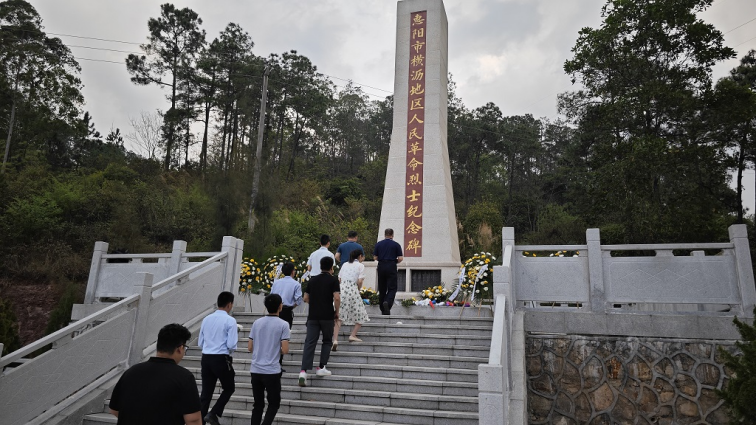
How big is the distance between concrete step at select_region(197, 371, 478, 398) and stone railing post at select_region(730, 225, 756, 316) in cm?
338

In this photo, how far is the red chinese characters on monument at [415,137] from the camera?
10.2 m

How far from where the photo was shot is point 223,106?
959 inches

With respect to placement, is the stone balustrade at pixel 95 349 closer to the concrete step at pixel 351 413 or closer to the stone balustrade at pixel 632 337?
the concrete step at pixel 351 413

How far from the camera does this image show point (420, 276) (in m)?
9.87

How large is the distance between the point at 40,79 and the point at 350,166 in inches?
697

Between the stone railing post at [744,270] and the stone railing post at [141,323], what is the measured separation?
6989 mm

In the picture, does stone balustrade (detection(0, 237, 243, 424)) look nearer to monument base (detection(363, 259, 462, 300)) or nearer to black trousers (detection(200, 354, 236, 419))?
black trousers (detection(200, 354, 236, 419))

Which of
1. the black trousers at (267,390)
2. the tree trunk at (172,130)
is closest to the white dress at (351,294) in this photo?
the black trousers at (267,390)

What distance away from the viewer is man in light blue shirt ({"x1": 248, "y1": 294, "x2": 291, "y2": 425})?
3.92 meters

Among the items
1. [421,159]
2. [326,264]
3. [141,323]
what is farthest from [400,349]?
[421,159]

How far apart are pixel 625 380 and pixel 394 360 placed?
8.50ft

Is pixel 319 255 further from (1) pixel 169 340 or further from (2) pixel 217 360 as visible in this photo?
(1) pixel 169 340

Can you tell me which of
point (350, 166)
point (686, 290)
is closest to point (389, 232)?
point (686, 290)

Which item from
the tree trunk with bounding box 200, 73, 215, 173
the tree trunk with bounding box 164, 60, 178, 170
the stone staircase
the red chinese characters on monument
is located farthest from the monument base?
the tree trunk with bounding box 164, 60, 178, 170
